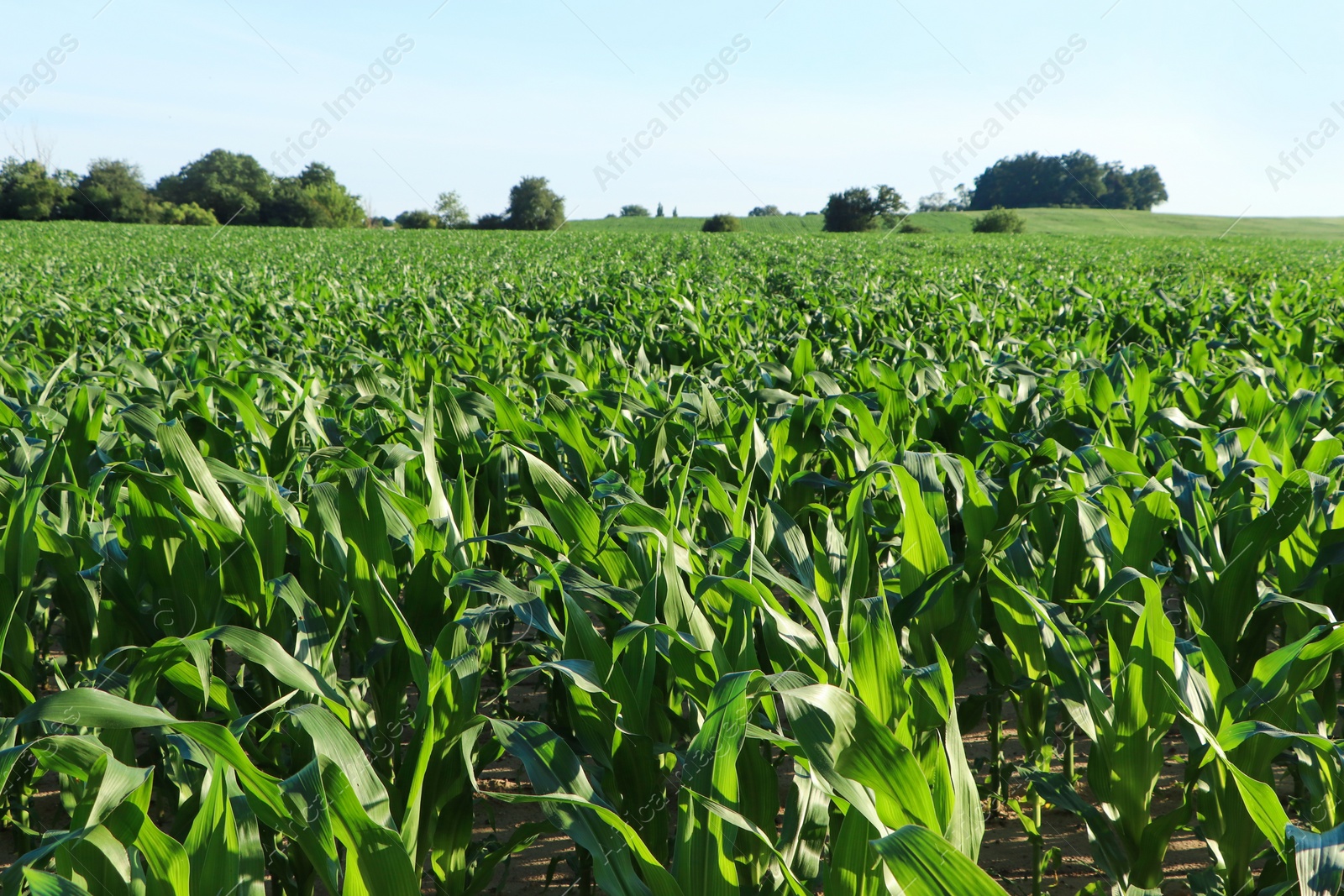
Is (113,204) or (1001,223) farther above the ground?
(113,204)

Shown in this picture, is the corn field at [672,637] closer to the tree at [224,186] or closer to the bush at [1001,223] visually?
the bush at [1001,223]

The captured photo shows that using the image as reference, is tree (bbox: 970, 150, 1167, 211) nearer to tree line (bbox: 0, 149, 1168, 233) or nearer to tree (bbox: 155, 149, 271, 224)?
tree line (bbox: 0, 149, 1168, 233)

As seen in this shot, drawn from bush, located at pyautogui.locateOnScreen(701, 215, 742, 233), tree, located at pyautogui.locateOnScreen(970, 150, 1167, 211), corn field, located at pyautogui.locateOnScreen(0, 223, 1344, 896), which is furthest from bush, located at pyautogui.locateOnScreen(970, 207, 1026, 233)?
corn field, located at pyautogui.locateOnScreen(0, 223, 1344, 896)

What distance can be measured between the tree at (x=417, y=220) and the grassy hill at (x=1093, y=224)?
39.8ft

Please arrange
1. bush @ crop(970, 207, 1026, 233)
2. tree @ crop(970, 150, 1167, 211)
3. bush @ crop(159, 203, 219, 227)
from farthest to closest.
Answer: tree @ crop(970, 150, 1167, 211), bush @ crop(159, 203, 219, 227), bush @ crop(970, 207, 1026, 233)

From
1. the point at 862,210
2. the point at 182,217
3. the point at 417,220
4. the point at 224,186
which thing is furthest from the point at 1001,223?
the point at 224,186

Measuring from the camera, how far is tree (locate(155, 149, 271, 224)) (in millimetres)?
57156

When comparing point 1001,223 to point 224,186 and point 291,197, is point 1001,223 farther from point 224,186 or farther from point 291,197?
point 224,186

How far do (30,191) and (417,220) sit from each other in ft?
81.4

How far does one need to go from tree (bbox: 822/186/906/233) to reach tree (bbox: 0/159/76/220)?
164 feet

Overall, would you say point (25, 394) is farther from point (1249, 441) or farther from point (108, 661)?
point (1249, 441)


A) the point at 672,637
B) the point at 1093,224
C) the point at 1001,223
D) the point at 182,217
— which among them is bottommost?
the point at 672,637

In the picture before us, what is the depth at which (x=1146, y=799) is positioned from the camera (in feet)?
4.82

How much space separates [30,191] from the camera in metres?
52.6
